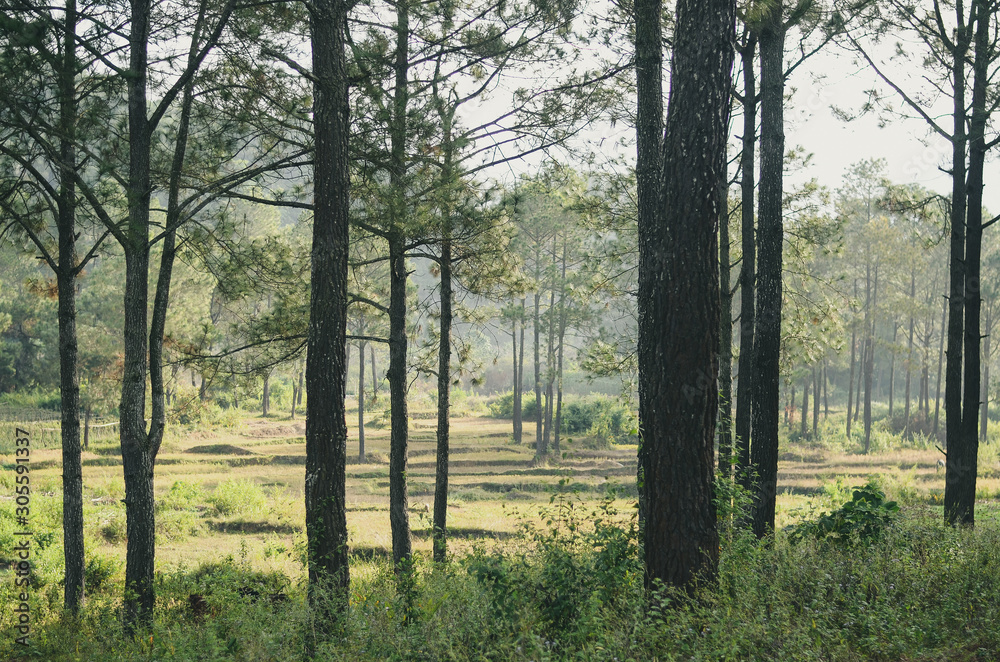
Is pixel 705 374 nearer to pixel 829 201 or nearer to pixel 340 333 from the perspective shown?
pixel 340 333

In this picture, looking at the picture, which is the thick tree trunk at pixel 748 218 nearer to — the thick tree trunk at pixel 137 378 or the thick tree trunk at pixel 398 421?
the thick tree trunk at pixel 398 421

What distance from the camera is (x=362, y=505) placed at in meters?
17.9

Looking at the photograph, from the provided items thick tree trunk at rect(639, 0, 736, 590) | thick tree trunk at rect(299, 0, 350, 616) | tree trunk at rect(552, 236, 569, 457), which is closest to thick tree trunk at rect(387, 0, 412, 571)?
thick tree trunk at rect(299, 0, 350, 616)

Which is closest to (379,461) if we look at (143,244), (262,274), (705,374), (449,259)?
(449,259)

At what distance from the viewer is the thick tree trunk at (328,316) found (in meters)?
5.98

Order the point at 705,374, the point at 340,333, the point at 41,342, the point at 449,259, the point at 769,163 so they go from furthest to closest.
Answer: the point at 41,342
the point at 449,259
the point at 769,163
the point at 340,333
the point at 705,374

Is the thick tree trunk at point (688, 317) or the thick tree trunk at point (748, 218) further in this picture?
the thick tree trunk at point (748, 218)

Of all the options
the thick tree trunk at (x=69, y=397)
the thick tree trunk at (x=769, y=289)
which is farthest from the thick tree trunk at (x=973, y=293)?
the thick tree trunk at (x=69, y=397)

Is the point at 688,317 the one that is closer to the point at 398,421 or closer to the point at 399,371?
the point at 399,371

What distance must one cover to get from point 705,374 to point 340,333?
325cm

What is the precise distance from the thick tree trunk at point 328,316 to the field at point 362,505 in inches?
16.6

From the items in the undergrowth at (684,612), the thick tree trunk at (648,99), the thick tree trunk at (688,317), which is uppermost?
the thick tree trunk at (648,99)

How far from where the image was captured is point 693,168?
4.84m

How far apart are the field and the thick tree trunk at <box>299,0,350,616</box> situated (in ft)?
1.39
